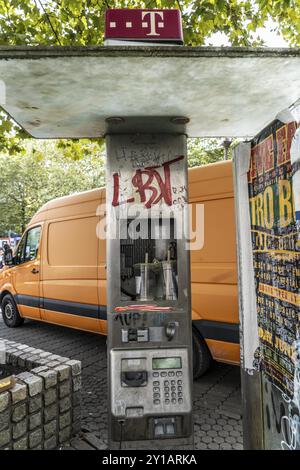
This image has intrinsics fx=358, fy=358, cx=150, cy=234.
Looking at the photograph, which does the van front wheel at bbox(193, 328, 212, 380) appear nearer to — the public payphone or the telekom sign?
the public payphone

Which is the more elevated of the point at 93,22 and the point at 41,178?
the point at 41,178

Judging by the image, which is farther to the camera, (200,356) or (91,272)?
(91,272)

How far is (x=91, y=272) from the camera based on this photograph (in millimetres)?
5105

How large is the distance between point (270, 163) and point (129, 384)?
1.64 metres

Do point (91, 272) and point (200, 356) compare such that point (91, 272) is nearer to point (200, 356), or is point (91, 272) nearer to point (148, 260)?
point (200, 356)

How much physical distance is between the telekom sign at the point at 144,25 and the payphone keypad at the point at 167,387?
2.00 metres

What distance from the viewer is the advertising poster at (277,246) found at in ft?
4.87

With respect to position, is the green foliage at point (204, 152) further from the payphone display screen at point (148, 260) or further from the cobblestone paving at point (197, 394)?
the payphone display screen at point (148, 260)

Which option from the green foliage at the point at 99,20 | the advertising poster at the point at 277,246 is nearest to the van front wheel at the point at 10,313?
the green foliage at the point at 99,20

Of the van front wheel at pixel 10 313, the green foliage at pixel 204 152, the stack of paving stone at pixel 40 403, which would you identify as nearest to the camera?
the stack of paving stone at pixel 40 403

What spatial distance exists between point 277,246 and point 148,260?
3.74ft

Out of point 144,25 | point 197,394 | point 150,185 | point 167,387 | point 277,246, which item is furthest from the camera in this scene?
point 197,394

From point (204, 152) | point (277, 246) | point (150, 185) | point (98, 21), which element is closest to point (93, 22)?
point (98, 21)

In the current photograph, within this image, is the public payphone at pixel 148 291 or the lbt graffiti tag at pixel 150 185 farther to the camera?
the lbt graffiti tag at pixel 150 185
